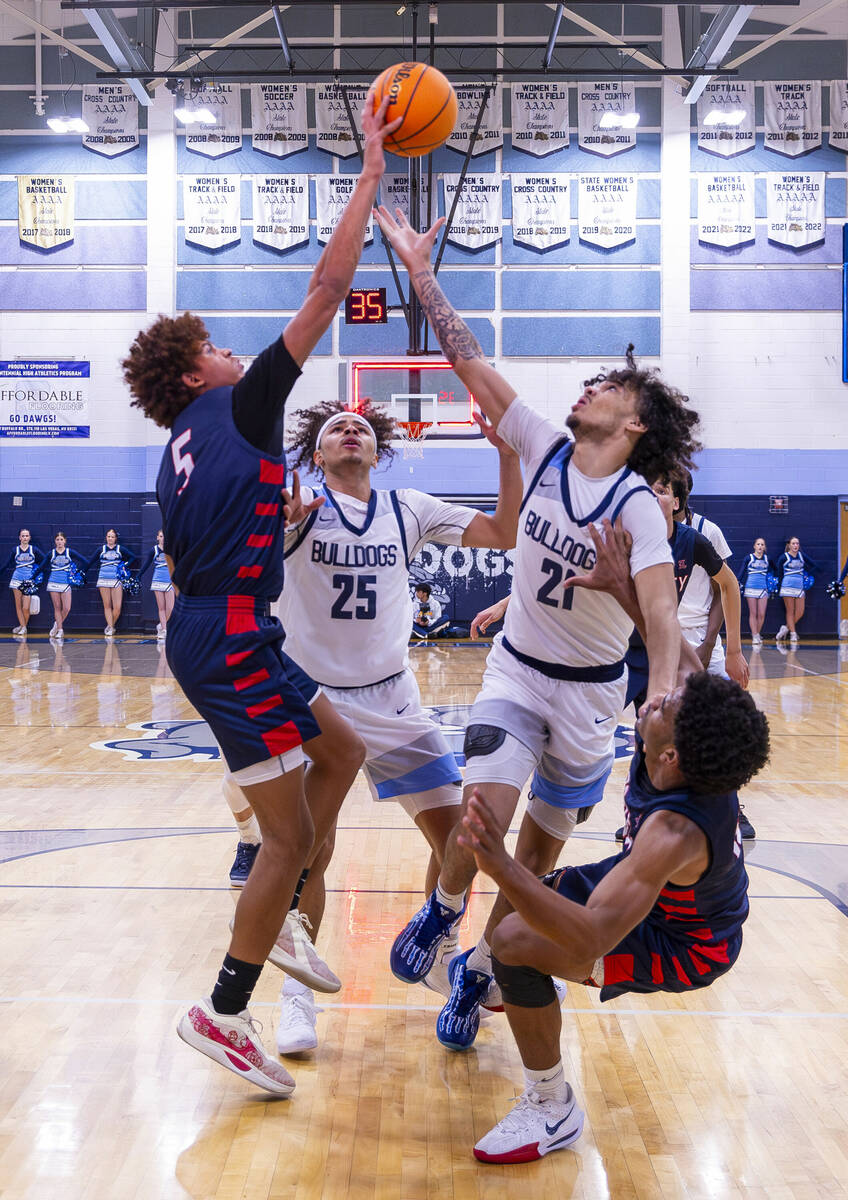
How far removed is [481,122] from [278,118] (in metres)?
3.41

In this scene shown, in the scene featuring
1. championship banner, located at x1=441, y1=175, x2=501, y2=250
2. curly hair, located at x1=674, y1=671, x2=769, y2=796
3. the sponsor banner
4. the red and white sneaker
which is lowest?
the red and white sneaker

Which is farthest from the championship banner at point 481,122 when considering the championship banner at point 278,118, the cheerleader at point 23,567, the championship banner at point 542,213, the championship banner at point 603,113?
the cheerleader at point 23,567

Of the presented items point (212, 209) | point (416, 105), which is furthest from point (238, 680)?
point (212, 209)

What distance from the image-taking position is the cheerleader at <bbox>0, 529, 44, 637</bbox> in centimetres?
1839

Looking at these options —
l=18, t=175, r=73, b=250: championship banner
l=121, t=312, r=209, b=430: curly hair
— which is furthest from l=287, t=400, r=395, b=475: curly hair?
l=18, t=175, r=73, b=250: championship banner

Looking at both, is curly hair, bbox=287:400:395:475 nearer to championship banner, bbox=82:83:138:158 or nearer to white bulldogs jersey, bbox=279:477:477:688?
white bulldogs jersey, bbox=279:477:477:688

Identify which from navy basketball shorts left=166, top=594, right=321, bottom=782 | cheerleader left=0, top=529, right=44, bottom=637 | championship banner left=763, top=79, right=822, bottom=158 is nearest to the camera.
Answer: navy basketball shorts left=166, top=594, right=321, bottom=782

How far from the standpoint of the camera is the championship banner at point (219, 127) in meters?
18.8

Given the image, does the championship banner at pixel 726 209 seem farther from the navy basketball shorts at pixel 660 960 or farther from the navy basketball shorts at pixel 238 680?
the navy basketball shorts at pixel 660 960

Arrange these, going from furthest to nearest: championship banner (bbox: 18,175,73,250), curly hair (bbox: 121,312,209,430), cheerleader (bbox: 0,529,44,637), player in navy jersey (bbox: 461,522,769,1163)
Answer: championship banner (bbox: 18,175,73,250), cheerleader (bbox: 0,529,44,637), curly hair (bbox: 121,312,209,430), player in navy jersey (bbox: 461,522,769,1163)

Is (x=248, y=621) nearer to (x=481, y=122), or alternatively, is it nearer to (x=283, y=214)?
(x=283, y=214)

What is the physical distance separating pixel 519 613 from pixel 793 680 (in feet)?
33.8

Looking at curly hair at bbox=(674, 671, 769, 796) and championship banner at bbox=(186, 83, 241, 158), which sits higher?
championship banner at bbox=(186, 83, 241, 158)

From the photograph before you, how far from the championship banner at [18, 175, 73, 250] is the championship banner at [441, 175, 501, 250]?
6.45m
